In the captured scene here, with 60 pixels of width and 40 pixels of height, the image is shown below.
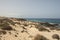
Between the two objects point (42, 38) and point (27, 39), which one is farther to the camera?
point (27, 39)

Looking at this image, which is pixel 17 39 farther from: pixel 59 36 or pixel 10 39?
pixel 59 36

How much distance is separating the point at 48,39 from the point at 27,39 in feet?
12.7

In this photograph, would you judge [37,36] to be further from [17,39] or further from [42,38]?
[17,39]

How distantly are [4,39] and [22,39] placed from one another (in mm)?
1882

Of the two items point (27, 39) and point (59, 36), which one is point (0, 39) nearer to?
point (27, 39)

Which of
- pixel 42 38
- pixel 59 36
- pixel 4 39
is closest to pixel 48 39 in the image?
pixel 42 38

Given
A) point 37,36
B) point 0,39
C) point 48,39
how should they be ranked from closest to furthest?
1. point 48,39
2. point 37,36
3. point 0,39

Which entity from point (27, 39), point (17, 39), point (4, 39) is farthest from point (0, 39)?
point (27, 39)

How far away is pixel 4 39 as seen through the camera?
15414mm

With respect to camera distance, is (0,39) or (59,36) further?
(0,39)

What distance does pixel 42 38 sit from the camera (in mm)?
12828

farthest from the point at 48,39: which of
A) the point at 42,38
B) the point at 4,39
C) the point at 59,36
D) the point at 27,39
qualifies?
the point at 4,39

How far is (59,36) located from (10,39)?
5.09 m

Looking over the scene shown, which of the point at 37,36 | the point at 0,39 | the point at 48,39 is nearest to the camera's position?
the point at 48,39
